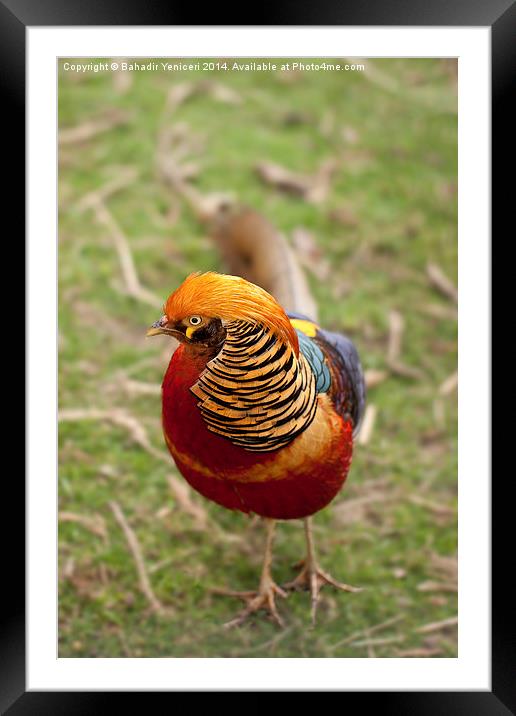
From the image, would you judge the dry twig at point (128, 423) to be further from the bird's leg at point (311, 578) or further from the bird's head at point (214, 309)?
the bird's head at point (214, 309)

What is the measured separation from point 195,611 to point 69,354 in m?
1.60

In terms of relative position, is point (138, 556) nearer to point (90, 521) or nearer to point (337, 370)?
point (90, 521)

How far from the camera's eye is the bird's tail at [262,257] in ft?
10.8

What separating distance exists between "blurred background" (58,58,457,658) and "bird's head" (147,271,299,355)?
130 centimetres

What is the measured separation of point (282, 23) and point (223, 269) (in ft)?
5.61

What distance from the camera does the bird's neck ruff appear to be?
76.9 inches

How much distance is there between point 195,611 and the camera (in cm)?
295

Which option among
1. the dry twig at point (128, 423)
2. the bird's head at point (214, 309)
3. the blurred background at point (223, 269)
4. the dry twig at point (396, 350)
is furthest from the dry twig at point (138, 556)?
the dry twig at point (396, 350)

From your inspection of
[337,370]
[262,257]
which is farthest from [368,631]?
[262,257]

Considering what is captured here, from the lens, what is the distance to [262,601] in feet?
9.52

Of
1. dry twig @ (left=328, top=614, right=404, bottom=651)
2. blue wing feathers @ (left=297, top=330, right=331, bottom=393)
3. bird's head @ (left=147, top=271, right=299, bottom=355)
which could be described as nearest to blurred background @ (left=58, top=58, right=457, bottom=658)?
dry twig @ (left=328, top=614, right=404, bottom=651)

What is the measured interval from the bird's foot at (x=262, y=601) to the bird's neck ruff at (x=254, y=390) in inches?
36.4
